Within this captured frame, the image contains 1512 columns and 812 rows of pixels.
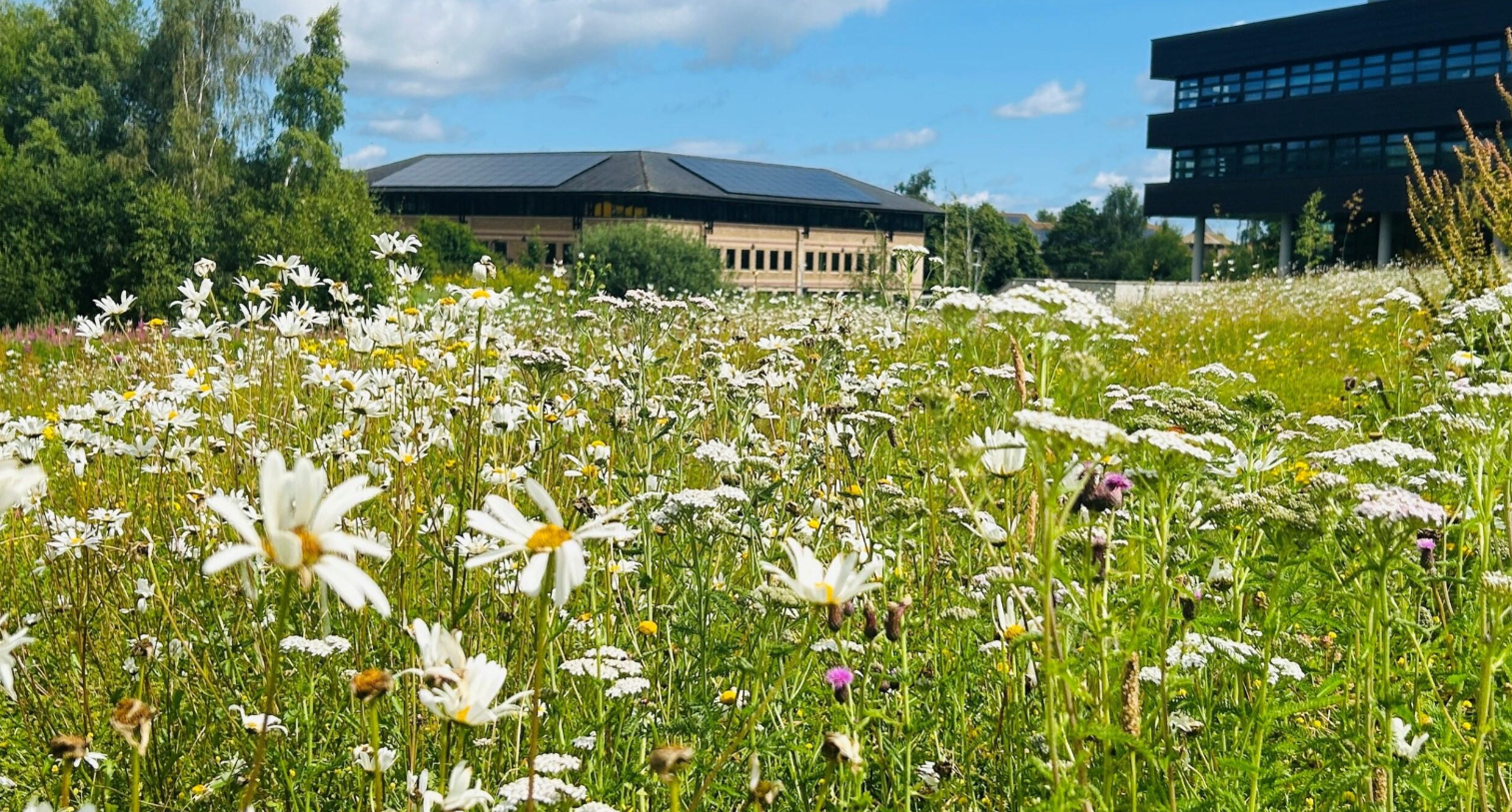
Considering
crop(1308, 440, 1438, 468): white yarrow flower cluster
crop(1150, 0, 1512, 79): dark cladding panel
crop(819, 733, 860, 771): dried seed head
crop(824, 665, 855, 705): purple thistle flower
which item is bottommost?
crop(824, 665, 855, 705): purple thistle flower

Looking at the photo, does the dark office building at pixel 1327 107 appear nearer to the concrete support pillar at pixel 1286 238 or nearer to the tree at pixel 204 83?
the concrete support pillar at pixel 1286 238

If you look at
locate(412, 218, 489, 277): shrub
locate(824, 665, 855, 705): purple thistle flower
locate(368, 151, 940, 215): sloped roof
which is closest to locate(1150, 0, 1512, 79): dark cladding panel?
locate(368, 151, 940, 215): sloped roof

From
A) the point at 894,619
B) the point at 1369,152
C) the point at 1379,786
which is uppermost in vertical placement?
the point at 1369,152

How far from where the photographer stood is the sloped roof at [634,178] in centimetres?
6347

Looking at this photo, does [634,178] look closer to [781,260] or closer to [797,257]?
[781,260]

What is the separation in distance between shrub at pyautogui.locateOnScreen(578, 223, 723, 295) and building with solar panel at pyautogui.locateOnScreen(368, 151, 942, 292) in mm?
11129

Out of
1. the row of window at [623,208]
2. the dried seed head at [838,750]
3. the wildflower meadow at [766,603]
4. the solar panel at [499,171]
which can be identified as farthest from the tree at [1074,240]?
the dried seed head at [838,750]

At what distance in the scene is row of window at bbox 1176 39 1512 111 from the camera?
39.9 metres

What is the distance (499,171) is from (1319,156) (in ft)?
144

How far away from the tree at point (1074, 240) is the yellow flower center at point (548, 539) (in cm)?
8963

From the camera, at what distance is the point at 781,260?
220ft

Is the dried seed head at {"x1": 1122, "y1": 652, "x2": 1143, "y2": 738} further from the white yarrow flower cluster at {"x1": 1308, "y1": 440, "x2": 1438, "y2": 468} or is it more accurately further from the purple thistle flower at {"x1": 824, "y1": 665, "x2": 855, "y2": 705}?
the white yarrow flower cluster at {"x1": 1308, "y1": 440, "x2": 1438, "y2": 468}

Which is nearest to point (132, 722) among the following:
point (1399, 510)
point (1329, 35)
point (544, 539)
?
point (544, 539)

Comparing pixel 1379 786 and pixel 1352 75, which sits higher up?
pixel 1352 75
